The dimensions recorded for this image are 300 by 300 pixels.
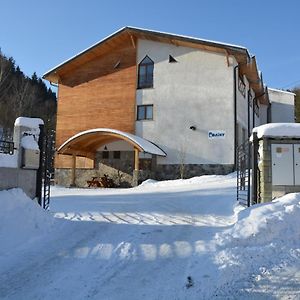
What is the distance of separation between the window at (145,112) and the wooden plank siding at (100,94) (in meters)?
0.38

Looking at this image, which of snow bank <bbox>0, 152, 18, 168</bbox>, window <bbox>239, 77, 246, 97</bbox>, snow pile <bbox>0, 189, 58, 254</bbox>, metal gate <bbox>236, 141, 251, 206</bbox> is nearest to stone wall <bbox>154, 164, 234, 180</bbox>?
window <bbox>239, 77, 246, 97</bbox>

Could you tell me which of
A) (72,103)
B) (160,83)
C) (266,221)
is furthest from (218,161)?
(266,221)

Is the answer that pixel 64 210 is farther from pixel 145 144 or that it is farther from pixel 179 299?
pixel 145 144

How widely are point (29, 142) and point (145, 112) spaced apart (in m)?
15.9

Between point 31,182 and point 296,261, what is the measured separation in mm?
6403

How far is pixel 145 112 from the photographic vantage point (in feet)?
83.4

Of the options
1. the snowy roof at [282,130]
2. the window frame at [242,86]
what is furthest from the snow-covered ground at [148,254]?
the window frame at [242,86]

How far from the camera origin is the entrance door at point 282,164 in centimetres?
973

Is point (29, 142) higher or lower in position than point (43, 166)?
higher

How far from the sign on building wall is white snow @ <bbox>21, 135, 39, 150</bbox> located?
1518cm

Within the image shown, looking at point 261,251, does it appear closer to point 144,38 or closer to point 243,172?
point 243,172

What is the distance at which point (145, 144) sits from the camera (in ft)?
74.1

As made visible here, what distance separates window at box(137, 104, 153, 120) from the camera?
25.3 m

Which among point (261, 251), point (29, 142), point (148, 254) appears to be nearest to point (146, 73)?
point (29, 142)
